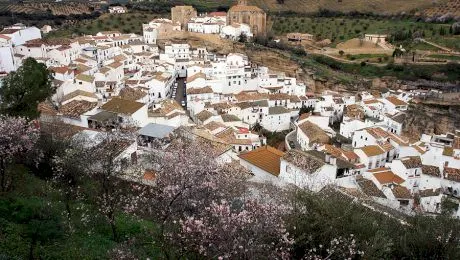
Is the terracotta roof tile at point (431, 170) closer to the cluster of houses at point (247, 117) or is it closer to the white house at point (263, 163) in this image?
the cluster of houses at point (247, 117)

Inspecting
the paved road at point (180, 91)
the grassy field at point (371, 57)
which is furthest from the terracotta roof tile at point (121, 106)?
the grassy field at point (371, 57)

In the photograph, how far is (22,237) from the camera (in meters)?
12.6

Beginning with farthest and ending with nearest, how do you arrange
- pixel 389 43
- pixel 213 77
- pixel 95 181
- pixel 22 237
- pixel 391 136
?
pixel 389 43 → pixel 213 77 → pixel 391 136 → pixel 95 181 → pixel 22 237

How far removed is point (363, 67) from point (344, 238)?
5747 cm

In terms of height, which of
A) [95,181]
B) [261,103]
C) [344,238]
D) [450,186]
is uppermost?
[344,238]

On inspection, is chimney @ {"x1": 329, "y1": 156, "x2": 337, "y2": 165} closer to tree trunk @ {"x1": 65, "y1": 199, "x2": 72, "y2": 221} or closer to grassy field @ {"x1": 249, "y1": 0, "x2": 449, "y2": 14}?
tree trunk @ {"x1": 65, "y1": 199, "x2": 72, "y2": 221}

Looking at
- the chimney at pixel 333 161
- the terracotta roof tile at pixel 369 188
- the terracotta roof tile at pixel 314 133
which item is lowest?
the terracotta roof tile at pixel 369 188

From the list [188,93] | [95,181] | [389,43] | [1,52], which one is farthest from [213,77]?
[389,43]

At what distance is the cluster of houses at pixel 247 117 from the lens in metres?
28.2

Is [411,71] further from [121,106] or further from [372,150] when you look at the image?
[121,106]

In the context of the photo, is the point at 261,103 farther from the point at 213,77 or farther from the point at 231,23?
the point at 231,23

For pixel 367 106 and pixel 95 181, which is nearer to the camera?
pixel 95 181

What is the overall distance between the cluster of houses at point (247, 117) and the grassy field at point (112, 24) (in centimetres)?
1477

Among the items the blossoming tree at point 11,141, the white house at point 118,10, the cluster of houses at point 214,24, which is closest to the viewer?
the blossoming tree at point 11,141
